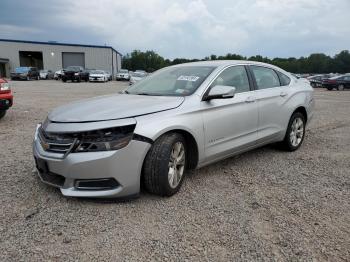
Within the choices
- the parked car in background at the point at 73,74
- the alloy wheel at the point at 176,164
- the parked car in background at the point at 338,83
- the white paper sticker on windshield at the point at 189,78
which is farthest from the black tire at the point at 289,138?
the parked car in background at the point at 73,74

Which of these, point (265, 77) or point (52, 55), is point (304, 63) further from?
point (265, 77)

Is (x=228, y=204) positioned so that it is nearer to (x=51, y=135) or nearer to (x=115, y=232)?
(x=115, y=232)

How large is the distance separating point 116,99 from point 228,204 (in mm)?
1798

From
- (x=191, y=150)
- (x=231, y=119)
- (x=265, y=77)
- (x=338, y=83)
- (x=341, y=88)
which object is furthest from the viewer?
(x=341, y=88)

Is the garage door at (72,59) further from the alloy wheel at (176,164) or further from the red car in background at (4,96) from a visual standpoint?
the alloy wheel at (176,164)

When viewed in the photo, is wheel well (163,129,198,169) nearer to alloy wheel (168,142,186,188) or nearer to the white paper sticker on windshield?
alloy wheel (168,142,186,188)

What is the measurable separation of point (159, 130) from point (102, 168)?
669mm

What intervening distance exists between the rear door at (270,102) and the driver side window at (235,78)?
0.21 metres

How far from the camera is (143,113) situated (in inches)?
139

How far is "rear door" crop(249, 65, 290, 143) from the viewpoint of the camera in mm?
4949

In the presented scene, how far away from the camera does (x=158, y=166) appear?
347cm

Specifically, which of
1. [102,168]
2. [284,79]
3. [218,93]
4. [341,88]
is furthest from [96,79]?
[102,168]

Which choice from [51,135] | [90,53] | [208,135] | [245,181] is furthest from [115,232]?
[90,53]

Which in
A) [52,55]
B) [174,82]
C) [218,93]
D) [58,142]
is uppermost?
[52,55]
